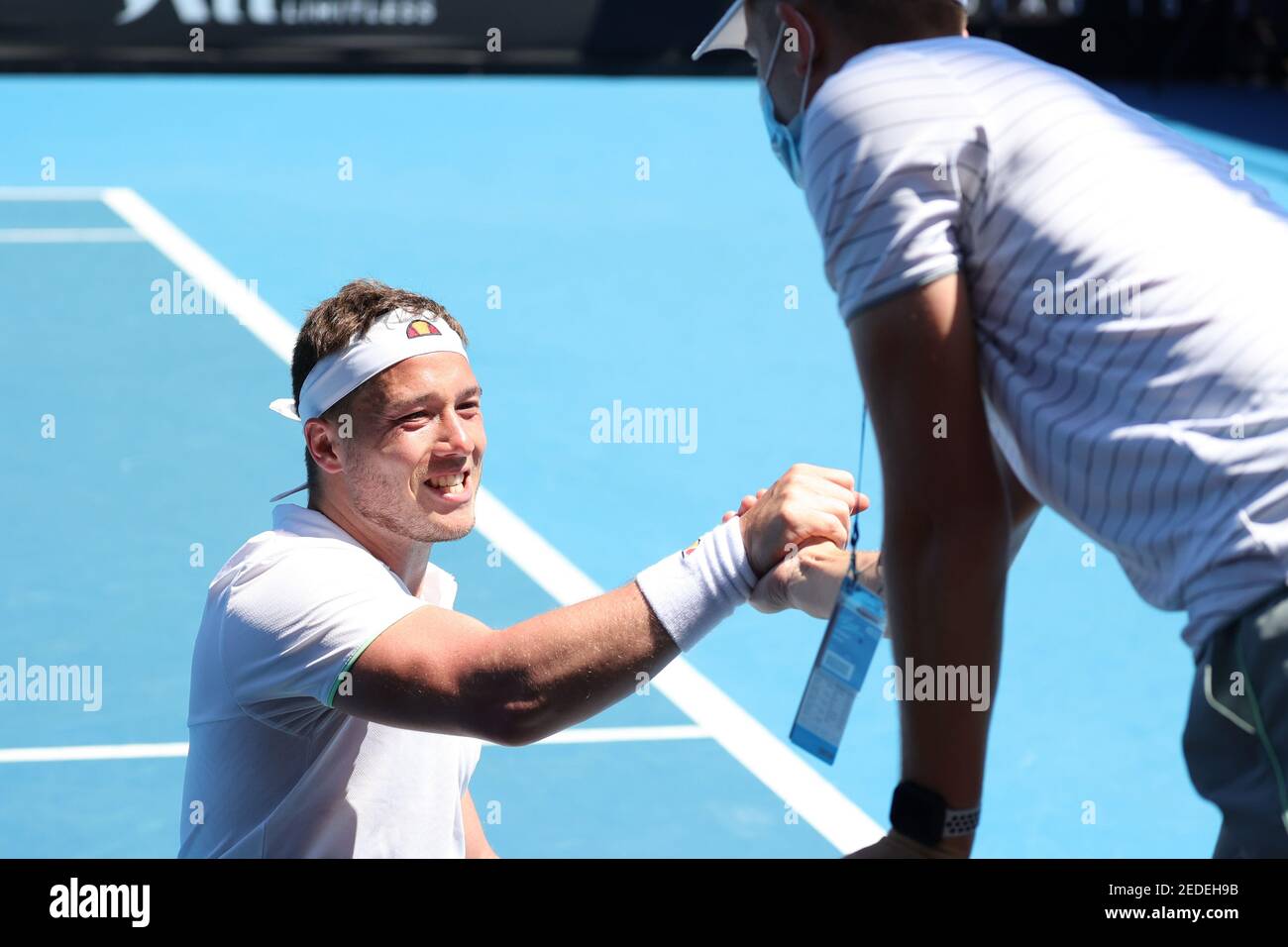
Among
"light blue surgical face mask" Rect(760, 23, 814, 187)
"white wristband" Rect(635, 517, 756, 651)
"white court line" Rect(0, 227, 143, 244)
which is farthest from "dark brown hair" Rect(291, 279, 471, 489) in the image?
"white court line" Rect(0, 227, 143, 244)

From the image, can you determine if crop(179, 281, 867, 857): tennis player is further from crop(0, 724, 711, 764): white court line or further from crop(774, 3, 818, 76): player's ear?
crop(0, 724, 711, 764): white court line

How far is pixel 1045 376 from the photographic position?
2.38m

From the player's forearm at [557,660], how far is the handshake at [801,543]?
0.79ft

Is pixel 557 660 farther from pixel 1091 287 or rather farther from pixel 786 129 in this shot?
pixel 1091 287

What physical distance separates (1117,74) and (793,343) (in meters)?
11.6

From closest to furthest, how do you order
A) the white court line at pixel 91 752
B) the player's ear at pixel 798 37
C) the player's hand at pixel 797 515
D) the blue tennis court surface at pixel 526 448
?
the player's ear at pixel 798 37
the player's hand at pixel 797 515
the blue tennis court surface at pixel 526 448
the white court line at pixel 91 752

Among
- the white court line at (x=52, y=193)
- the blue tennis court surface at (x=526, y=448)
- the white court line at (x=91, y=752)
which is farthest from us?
the white court line at (x=52, y=193)

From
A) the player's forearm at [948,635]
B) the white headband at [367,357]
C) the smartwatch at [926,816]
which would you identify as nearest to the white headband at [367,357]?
the white headband at [367,357]

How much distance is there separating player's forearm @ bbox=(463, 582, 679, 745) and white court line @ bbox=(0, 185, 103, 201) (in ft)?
42.1

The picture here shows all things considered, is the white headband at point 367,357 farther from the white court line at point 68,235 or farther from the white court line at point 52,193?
the white court line at point 52,193

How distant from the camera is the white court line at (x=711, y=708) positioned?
5.76 meters

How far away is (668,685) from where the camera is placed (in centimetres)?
684

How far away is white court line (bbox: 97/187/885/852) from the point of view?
5758mm

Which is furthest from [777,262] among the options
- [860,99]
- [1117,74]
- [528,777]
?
[860,99]
